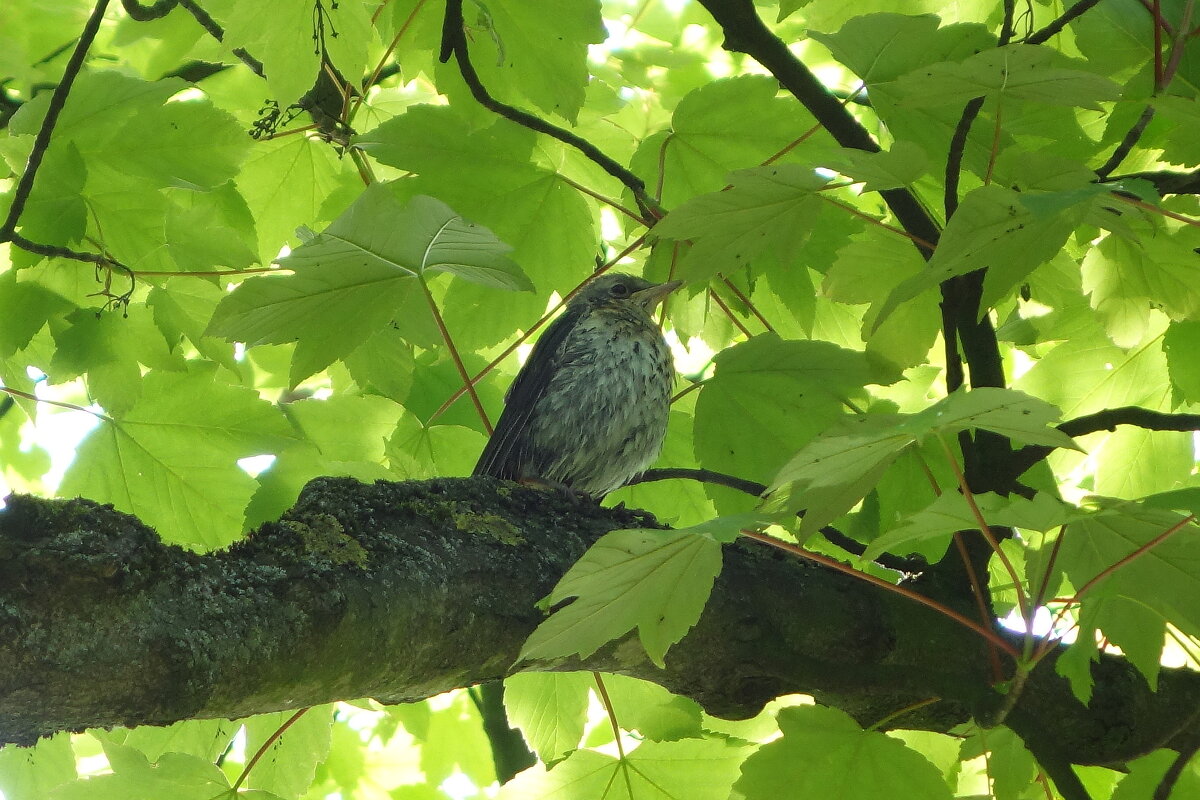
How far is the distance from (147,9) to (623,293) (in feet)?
5.80

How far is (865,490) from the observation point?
145cm

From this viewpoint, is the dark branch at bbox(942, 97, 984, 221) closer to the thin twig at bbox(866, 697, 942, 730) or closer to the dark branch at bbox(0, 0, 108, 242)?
the thin twig at bbox(866, 697, 942, 730)

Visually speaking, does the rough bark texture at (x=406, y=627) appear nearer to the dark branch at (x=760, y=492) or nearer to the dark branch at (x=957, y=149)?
the dark branch at (x=760, y=492)

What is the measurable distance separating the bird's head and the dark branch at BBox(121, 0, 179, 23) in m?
1.45

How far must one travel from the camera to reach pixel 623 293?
378 centimetres

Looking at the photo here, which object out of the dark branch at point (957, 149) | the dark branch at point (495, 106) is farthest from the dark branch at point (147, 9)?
the dark branch at point (957, 149)

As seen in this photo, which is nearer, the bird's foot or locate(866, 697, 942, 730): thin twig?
locate(866, 697, 942, 730): thin twig

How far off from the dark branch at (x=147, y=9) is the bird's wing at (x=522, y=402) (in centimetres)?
141

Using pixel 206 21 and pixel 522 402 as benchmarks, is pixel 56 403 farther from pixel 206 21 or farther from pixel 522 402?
pixel 522 402

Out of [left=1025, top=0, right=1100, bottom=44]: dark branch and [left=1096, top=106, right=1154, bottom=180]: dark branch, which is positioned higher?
[left=1025, top=0, right=1100, bottom=44]: dark branch

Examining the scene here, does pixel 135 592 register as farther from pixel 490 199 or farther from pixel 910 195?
pixel 910 195

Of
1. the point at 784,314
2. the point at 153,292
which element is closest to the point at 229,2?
the point at 153,292

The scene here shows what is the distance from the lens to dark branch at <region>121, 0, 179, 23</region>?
260cm

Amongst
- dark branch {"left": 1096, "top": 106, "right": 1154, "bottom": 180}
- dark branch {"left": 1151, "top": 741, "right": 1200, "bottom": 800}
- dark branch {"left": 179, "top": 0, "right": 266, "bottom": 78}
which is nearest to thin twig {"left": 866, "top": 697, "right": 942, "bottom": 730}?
dark branch {"left": 1151, "top": 741, "right": 1200, "bottom": 800}
